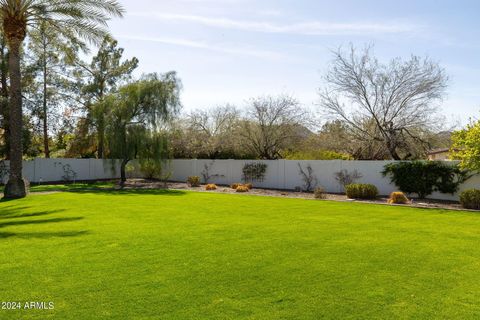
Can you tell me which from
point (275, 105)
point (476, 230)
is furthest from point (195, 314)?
point (275, 105)

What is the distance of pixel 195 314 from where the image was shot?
178 inches

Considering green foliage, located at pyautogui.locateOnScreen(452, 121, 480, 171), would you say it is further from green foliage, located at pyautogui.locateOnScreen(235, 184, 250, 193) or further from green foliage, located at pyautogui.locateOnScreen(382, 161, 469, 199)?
green foliage, located at pyautogui.locateOnScreen(235, 184, 250, 193)

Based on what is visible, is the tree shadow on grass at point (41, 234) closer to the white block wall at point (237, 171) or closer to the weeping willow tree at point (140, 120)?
the white block wall at point (237, 171)

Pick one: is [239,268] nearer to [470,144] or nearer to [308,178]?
[470,144]

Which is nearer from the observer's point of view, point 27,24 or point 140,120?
point 27,24

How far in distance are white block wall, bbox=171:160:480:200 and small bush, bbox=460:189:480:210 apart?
232 cm

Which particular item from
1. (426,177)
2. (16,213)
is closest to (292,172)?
(426,177)

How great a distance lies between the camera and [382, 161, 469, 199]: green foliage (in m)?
18.6

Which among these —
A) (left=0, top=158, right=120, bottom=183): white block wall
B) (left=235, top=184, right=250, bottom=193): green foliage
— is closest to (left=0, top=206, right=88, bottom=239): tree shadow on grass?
(left=235, top=184, right=250, bottom=193): green foliage

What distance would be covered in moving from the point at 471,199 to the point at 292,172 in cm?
1152

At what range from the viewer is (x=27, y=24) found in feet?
60.8

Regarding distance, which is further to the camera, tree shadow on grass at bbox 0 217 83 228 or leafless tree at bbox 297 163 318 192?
leafless tree at bbox 297 163 318 192

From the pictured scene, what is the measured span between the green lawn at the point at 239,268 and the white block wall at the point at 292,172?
9.98 metres

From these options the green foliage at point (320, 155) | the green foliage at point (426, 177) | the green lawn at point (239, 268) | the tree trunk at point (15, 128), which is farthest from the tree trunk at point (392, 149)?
the tree trunk at point (15, 128)
